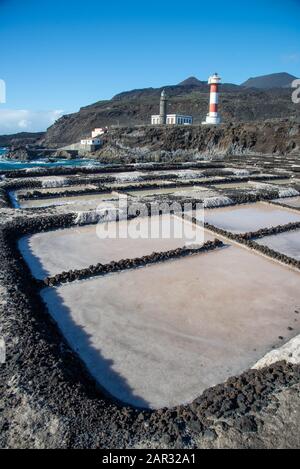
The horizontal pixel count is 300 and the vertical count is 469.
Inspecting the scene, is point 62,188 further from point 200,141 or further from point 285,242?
point 200,141

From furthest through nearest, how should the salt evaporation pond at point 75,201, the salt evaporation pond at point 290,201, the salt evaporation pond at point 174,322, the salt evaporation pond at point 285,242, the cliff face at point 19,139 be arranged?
the cliff face at point 19,139, the salt evaporation pond at point 290,201, the salt evaporation pond at point 75,201, the salt evaporation pond at point 285,242, the salt evaporation pond at point 174,322

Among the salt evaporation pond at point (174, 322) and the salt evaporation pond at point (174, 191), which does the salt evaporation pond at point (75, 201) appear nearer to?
the salt evaporation pond at point (174, 191)

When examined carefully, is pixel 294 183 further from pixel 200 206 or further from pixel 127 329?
pixel 127 329

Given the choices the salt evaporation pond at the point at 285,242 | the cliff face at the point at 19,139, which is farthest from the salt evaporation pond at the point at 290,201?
the cliff face at the point at 19,139

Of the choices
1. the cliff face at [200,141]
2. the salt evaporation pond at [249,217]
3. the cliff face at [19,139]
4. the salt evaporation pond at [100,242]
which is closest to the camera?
the salt evaporation pond at [100,242]

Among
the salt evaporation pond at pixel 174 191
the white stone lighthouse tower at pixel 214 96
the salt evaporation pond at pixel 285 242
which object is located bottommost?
the salt evaporation pond at pixel 285 242
